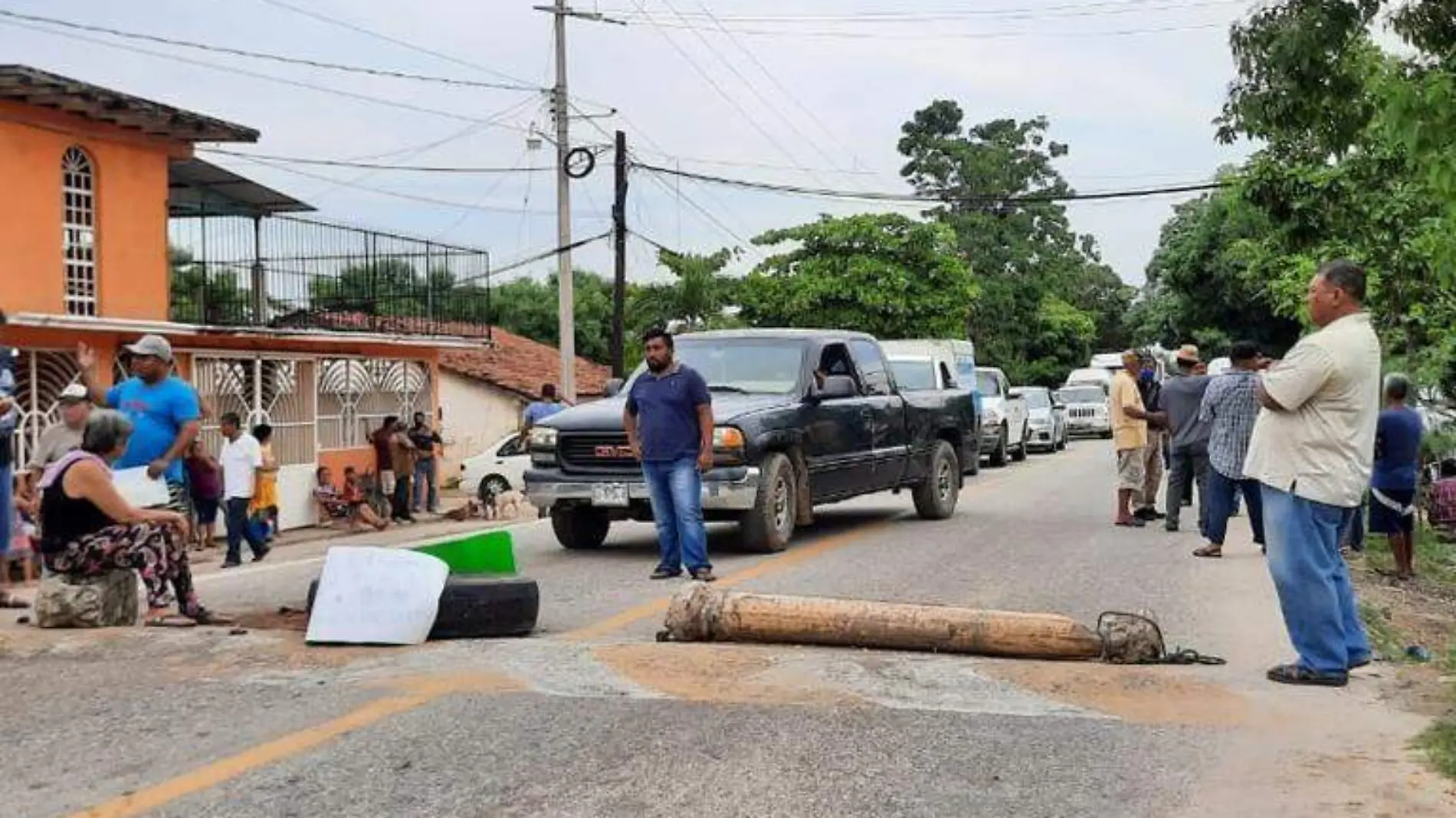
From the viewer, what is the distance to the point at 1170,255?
43219 mm

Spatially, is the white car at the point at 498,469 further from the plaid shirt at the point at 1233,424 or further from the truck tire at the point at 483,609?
the truck tire at the point at 483,609

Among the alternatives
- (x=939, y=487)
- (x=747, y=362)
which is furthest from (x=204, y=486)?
(x=939, y=487)

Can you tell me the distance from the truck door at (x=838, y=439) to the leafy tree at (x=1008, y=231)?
45.4 metres

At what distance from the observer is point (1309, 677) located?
21.6 feet

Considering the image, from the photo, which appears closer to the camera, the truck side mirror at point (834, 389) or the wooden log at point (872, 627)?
the wooden log at point (872, 627)

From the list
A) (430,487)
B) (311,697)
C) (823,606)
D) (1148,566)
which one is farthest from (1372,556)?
(430,487)

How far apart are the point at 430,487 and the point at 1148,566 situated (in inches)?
552

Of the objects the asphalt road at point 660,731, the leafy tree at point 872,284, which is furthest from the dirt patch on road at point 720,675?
the leafy tree at point 872,284

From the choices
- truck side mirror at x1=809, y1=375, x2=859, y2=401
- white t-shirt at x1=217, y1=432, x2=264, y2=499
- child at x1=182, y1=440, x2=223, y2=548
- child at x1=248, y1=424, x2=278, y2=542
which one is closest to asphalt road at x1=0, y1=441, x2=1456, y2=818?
truck side mirror at x1=809, y1=375, x2=859, y2=401

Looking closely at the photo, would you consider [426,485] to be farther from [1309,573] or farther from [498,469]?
[1309,573]

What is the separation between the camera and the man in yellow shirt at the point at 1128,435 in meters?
14.9

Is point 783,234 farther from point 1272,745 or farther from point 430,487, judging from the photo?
point 1272,745

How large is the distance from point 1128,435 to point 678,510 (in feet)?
20.8

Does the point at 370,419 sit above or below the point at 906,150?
below
